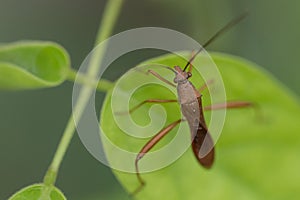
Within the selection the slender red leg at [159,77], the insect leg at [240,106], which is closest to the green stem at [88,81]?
the slender red leg at [159,77]

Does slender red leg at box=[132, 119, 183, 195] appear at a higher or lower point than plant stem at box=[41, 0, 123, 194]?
lower

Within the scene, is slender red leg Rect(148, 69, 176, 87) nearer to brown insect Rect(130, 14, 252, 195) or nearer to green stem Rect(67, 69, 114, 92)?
brown insect Rect(130, 14, 252, 195)

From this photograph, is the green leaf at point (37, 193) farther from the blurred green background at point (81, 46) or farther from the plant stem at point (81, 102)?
the blurred green background at point (81, 46)

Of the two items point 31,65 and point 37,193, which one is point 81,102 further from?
point 37,193

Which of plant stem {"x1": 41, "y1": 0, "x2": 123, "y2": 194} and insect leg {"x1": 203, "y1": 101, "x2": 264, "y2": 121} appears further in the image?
insect leg {"x1": 203, "y1": 101, "x2": 264, "y2": 121}

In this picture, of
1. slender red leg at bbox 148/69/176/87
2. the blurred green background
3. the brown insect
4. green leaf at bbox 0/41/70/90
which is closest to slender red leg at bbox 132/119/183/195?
the brown insect

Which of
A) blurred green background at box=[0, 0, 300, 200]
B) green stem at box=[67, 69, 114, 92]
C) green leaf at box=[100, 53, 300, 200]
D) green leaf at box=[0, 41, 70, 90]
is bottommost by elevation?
blurred green background at box=[0, 0, 300, 200]
